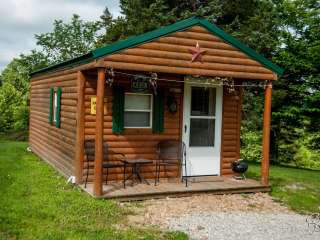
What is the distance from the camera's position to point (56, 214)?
248 inches

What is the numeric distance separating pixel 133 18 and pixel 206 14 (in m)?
3.23

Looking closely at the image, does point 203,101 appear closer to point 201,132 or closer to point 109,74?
point 201,132

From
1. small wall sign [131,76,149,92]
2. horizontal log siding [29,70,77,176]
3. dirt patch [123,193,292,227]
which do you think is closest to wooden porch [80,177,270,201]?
dirt patch [123,193,292,227]

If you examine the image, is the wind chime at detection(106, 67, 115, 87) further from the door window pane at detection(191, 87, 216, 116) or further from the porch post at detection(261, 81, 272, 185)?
the porch post at detection(261, 81, 272, 185)

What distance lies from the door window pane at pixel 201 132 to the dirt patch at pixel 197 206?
1573 mm

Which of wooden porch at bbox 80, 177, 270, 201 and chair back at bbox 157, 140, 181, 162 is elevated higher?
chair back at bbox 157, 140, 181, 162

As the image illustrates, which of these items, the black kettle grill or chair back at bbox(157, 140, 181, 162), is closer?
chair back at bbox(157, 140, 181, 162)

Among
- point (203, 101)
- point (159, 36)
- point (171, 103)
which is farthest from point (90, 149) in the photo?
point (203, 101)

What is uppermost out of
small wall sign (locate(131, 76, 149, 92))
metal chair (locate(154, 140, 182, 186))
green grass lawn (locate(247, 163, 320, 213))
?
small wall sign (locate(131, 76, 149, 92))

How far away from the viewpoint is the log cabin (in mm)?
7723

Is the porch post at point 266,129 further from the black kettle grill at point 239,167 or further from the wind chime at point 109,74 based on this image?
the wind chime at point 109,74

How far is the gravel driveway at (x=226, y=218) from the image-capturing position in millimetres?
5910

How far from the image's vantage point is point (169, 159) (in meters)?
8.91

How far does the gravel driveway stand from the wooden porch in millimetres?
150
